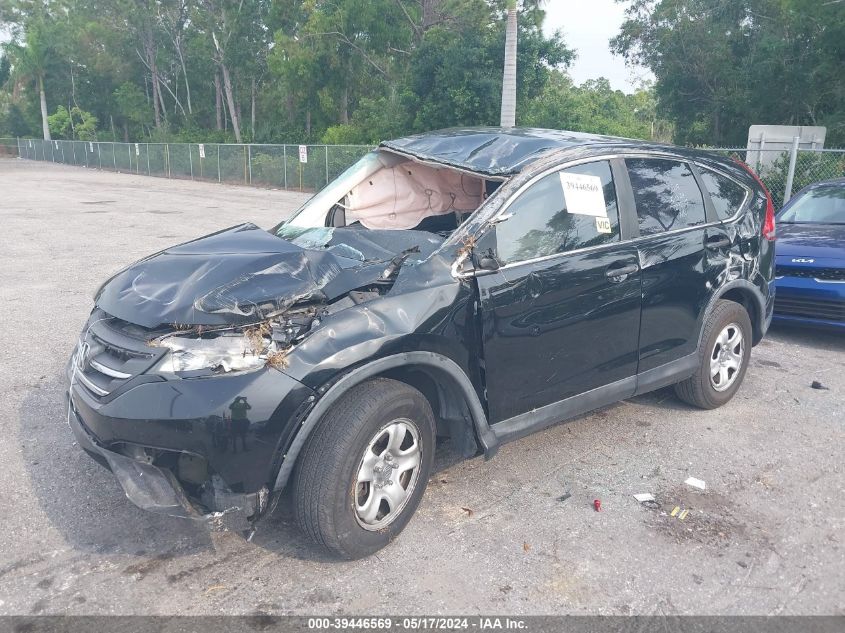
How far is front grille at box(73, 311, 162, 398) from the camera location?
10.1ft

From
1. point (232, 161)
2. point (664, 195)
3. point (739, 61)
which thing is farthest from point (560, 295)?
point (232, 161)

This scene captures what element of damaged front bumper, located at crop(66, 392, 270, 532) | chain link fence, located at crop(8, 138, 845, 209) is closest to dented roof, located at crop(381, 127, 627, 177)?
damaged front bumper, located at crop(66, 392, 270, 532)

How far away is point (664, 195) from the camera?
15.3 ft

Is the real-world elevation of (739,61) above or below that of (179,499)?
above

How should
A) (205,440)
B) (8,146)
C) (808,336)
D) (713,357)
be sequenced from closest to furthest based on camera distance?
(205,440), (713,357), (808,336), (8,146)

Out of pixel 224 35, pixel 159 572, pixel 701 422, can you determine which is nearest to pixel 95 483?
pixel 159 572

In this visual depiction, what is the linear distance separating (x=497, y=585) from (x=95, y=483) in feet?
7.65

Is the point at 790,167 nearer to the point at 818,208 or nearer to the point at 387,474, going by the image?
the point at 818,208

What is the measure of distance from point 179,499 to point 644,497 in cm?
249

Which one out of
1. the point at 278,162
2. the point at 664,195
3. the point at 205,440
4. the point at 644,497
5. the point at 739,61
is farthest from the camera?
the point at 278,162

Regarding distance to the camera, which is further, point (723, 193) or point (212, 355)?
point (723, 193)

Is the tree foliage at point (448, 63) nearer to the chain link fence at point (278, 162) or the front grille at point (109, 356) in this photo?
the chain link fence at point (278, 162)

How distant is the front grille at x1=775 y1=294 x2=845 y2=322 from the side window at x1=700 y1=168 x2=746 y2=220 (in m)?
2.09

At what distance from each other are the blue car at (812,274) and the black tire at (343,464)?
16.7 feet
